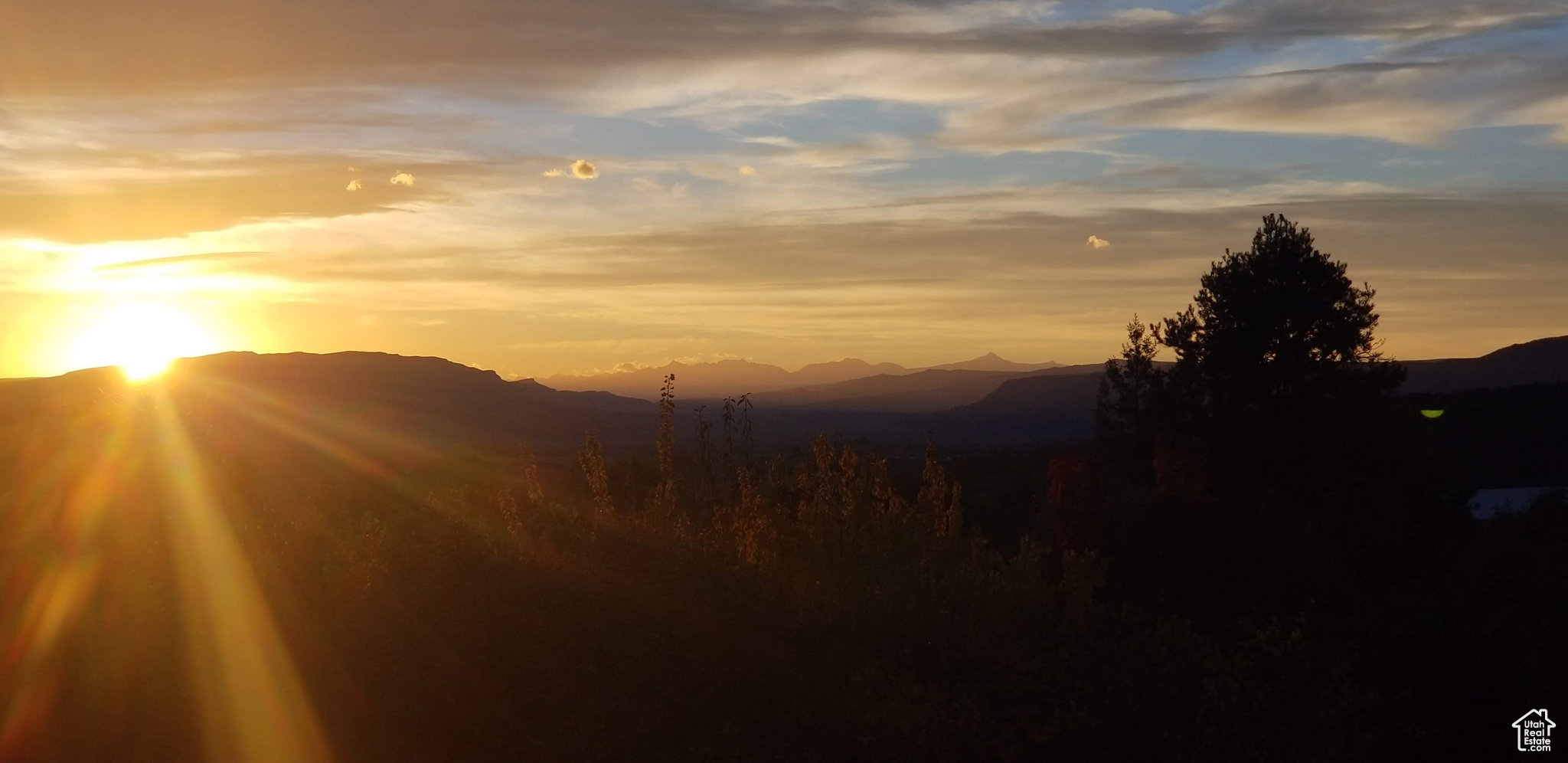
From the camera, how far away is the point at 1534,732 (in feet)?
34.4

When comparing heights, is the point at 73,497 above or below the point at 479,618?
above

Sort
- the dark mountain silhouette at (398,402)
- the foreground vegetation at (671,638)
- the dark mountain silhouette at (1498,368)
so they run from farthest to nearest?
the dark mountain silhouette at (1498,368) → the dark mountain silhouette at (398,402) → the foreground vegetation at (671,638)

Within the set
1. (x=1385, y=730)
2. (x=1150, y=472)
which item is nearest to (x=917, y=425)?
(x=1150, y=472)

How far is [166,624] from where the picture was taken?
24.3 feet

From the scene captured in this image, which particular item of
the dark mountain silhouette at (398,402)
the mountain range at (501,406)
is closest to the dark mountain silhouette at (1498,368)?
the mountain range at (501,406)

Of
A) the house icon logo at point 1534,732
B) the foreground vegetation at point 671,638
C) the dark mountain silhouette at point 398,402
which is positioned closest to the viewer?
the foreground vegetation at point 671,638

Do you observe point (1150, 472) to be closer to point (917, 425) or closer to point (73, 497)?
point (73, 497)

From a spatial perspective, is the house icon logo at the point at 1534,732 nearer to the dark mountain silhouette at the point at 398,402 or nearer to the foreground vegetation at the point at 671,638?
the foreground vegetation at the point at 671,638

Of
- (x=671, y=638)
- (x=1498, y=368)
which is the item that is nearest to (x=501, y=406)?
(x=1498, y=368)

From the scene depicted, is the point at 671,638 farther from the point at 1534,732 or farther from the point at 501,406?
the point at 501,406

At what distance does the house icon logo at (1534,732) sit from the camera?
1038cm

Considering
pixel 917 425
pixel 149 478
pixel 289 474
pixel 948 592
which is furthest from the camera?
pixel 917 425

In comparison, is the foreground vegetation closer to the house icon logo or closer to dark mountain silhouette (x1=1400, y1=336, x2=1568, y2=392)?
the house icon logo

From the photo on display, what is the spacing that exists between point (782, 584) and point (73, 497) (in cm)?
481
